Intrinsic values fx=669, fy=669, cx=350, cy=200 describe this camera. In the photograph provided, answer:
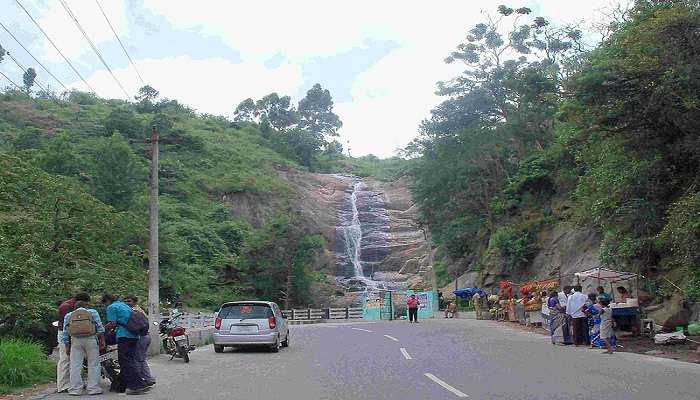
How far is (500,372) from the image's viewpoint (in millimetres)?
12742

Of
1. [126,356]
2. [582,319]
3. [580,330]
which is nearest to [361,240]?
[580,330]

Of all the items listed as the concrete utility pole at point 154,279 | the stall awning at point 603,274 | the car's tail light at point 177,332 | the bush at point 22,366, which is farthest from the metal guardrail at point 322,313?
the bush at point 22,366

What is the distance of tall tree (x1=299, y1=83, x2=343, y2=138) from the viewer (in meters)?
126

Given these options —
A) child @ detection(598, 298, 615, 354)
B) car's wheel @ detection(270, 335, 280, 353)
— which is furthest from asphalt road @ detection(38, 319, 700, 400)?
child @ detection(598, 298, 615, 354)

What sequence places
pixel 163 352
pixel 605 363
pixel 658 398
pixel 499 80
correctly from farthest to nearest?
pixel 499 80 < pixel 163 352 < pixel 605 363 < pixel 658 398

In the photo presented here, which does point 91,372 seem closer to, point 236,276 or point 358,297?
point 236,276

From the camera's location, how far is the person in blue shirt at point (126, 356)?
36.9 feet

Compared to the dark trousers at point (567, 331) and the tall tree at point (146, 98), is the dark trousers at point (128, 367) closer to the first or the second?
the dark trousers at point (567, 331)

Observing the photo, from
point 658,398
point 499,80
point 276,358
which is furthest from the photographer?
point 499,80

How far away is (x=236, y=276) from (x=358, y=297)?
1128 cm

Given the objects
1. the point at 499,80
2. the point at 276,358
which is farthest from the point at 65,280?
the point at 499,80

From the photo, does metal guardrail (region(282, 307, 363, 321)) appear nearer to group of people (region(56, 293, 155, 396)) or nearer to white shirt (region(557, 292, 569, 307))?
white shirt (region(557, 292, 569, 307))

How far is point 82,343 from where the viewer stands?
432 inches

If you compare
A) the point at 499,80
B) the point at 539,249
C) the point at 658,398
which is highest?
the point at 499,80
